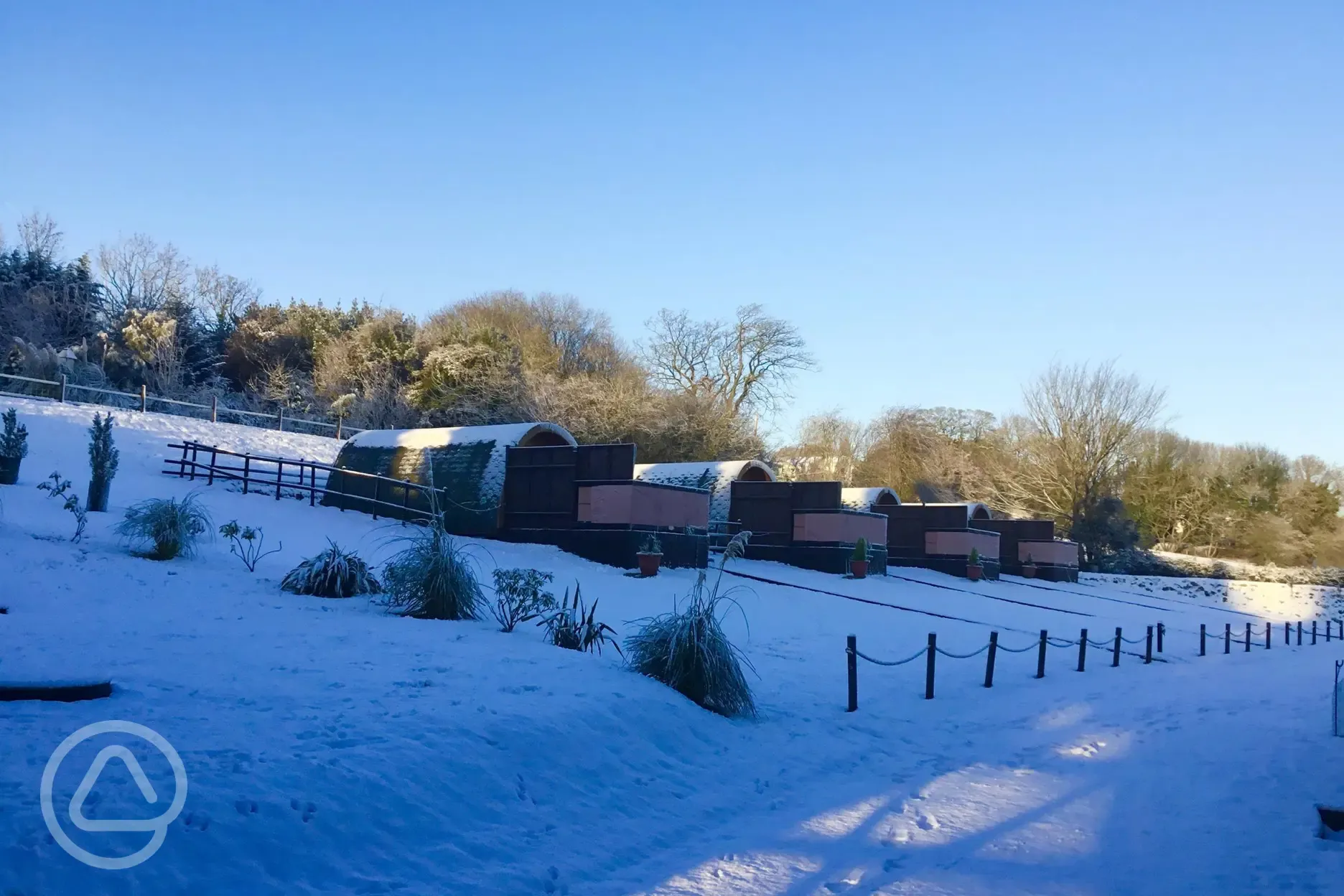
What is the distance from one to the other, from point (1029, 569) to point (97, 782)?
37424 millimetres

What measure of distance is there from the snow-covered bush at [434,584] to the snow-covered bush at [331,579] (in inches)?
25.1

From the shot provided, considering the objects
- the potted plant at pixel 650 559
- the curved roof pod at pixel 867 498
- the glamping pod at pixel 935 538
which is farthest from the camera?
the glamping pod at pixel 935 538

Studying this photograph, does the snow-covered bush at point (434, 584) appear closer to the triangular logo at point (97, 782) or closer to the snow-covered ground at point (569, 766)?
the snow-covered ground at point (569, 766)

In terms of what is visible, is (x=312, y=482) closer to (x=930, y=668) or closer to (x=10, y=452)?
(x=10, y=452)

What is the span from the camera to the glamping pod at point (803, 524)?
2612 cm

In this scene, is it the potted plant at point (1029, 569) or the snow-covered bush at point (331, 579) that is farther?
the potted plant at point (1029, 569)

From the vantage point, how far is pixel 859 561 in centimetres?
2502

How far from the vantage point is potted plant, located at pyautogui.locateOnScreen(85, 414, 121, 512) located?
47.1 ft

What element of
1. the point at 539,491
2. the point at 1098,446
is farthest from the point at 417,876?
the point at 1098,446

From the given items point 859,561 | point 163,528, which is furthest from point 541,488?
point 163,528

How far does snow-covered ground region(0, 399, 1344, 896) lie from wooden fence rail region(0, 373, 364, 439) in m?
18.3

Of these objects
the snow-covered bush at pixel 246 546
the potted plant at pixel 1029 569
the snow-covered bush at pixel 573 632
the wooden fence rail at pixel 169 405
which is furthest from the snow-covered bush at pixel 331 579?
the potted plant at pixel 1029 569

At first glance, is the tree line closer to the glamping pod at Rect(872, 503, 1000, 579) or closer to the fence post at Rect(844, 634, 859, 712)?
the glamping pod at Rect(872, 503, 1000, 579)

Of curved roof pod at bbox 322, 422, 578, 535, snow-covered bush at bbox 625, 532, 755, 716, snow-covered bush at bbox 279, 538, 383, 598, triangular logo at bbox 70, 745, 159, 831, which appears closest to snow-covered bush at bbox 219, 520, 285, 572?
snow-covered bush at bbox 279, 538, 383, 598
